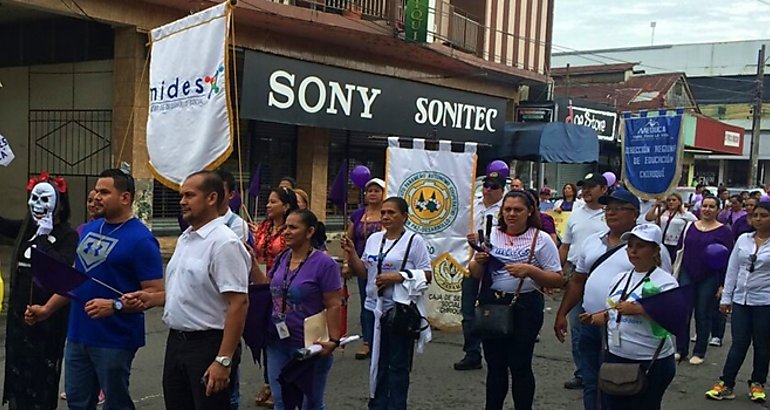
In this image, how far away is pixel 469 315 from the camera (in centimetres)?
776

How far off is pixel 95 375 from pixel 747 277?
5146 millimetres

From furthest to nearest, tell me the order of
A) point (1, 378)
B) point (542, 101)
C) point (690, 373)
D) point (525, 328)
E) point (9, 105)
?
1. point (542, 101)
2. point (9, 105)
3. point (690, 373)
4. point (1, 378)
5. point (525, 328)

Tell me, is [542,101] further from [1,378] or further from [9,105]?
[1,378]

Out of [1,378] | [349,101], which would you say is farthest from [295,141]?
[1,378]

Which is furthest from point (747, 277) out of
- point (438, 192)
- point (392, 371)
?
point (392, 371)

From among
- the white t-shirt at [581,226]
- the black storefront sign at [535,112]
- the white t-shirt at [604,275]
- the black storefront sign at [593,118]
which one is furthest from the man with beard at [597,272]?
the black storefront sign at [593,118]

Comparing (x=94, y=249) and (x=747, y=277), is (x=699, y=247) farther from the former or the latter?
(x=94, y=249)

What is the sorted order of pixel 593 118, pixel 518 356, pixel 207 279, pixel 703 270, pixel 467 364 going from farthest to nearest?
pixel 593 118 < pixel 703 270 < pixel 467 364 < pixel 518 356 < pixel 207 279

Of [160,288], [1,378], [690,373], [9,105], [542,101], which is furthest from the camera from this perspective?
[542,101]

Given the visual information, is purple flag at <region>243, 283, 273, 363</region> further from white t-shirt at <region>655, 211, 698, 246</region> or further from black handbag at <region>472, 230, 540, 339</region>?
white t-shirt at <region>655, 211, 698, 246</region>

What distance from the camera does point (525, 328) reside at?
5129mm

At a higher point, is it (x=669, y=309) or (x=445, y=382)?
(x=669, y=309)

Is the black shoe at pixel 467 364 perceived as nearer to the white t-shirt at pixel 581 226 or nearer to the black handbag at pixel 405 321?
the white t-shirt at pixel 581 226

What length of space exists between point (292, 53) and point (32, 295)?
8682mm
